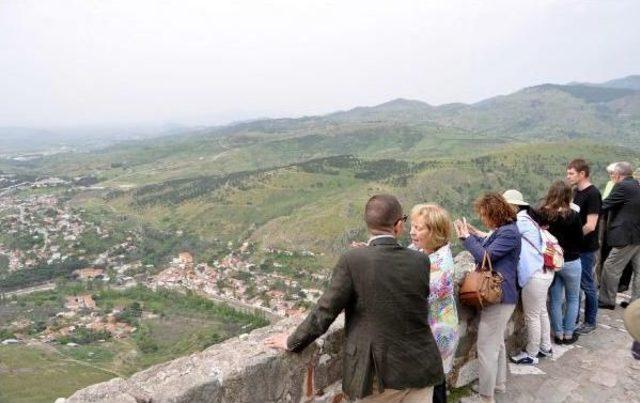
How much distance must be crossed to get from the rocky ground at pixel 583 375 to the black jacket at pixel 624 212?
49.6 inches

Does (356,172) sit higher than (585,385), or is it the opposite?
(585,385)

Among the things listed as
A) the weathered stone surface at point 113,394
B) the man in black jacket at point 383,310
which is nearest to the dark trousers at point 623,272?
the man in black jacket at point 383,310

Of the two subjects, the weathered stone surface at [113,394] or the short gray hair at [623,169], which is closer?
the weathered stone surface at [113,394]

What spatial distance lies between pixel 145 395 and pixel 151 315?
6270 centimetres

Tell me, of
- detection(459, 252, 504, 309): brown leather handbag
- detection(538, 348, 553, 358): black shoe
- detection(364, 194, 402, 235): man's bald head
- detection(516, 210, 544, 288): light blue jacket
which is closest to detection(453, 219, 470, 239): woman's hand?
detection(459, 252, 504, 309): brown leather handbag

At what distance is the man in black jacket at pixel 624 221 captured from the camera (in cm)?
560

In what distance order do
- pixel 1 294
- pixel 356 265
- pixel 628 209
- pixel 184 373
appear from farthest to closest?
1. pixel 1 294
2. pixel 628 209
3. pixel 184 373
4. pixel 356 265

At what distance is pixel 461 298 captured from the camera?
3.99 m

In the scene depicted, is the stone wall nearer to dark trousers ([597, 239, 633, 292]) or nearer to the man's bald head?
the man's bald head

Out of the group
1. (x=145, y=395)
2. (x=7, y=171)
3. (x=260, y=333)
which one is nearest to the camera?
(x=145, y=395)

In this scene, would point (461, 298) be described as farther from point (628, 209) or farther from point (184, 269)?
point (184, 269)

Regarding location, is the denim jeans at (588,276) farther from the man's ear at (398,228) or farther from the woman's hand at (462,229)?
the man's ear at (398,228)

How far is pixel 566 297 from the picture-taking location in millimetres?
5258

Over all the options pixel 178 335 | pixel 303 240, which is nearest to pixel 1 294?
pixel 178 335
